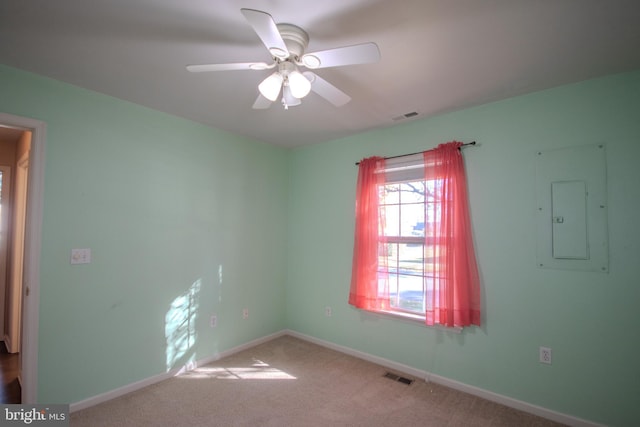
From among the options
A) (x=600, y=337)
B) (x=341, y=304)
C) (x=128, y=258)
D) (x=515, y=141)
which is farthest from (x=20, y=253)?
(x=600, y=337)

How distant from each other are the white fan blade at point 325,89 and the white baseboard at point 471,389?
2581 millimetres

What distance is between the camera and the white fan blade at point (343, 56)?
1349 mm

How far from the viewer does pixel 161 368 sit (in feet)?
8.98

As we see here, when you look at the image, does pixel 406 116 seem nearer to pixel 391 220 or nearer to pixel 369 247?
pixel 391 220

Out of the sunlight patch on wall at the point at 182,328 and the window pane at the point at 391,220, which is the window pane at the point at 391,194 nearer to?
the window pane at the point at 391,220

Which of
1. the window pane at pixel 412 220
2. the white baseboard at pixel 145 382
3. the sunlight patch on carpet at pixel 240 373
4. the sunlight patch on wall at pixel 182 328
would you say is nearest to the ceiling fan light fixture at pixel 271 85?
the window pane at pixel 412 220

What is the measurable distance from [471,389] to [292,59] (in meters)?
2.95

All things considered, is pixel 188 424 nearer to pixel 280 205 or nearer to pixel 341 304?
pixel 341 304

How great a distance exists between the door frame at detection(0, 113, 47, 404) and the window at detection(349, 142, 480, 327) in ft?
8.81

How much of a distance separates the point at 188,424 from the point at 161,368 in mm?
830

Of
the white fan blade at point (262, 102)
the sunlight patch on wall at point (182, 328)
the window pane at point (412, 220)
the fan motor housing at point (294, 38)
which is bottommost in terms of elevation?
the sunlight patch on wall at point (182, 328)

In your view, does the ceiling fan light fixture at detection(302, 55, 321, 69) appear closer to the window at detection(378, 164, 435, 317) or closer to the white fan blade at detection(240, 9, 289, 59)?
the white fan blade at detection(240, 9, 289, 59)

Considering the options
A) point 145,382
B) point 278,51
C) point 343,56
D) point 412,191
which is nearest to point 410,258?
point 412,191

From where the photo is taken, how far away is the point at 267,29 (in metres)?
1.25
